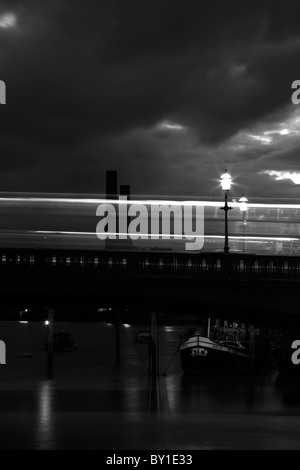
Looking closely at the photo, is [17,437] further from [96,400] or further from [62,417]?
[96,400]

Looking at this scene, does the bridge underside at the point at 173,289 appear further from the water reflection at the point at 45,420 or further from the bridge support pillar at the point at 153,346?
the bridge support pillar at the point at 153,346

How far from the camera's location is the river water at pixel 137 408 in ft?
114

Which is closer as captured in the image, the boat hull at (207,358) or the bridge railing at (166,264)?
the bridge railing at (166,264)

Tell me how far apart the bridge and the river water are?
18.5ft

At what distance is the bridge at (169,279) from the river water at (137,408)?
5647 mm

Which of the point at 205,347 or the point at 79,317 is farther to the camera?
the point at 79,317

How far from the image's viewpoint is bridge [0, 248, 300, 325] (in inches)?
1565

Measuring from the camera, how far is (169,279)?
39781mm

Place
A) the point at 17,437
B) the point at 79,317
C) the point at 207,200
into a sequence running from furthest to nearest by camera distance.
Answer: the point at 79,317, the point at 207,200, the point at 17,437

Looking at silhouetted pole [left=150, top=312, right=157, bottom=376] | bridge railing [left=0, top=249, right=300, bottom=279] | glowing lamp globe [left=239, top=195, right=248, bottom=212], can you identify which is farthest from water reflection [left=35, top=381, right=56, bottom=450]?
glowing lamp globe [left=239, top=195, right=248, bottom=212]

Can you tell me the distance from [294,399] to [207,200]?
12.6 meters

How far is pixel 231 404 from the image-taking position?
4716cm

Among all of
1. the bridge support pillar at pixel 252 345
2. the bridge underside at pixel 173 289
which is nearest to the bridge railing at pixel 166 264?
the bridge underside at pixel 173 289

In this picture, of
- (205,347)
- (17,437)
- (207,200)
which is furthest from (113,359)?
(17,437)
